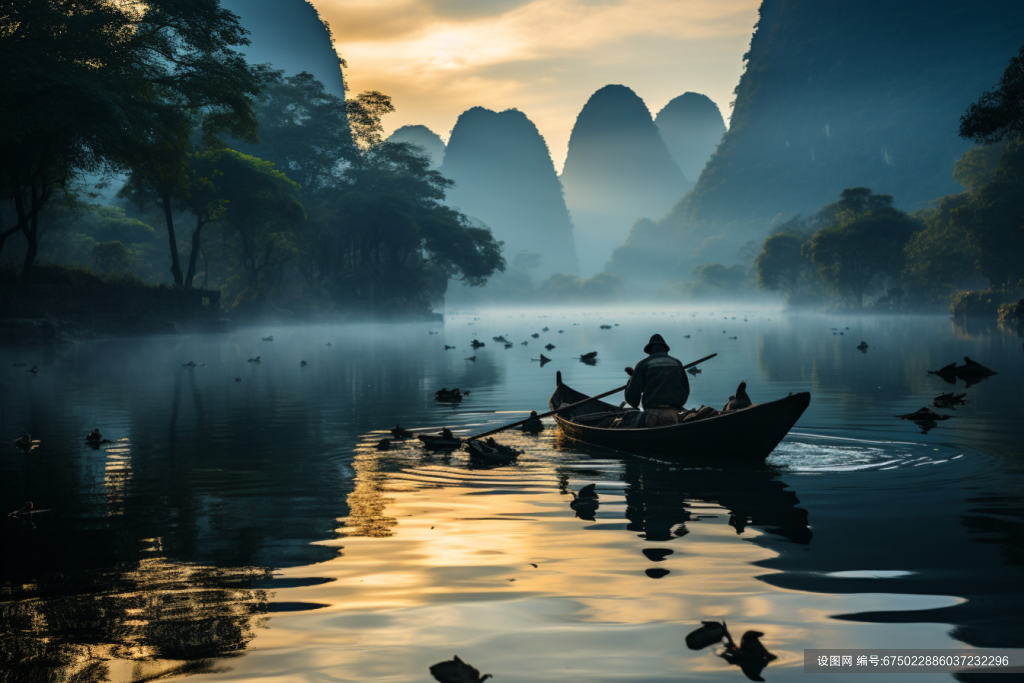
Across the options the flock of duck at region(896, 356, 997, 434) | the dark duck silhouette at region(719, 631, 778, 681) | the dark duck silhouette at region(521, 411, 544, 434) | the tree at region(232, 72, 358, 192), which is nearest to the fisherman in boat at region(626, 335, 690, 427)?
the dark duck silhouette at region(521, 411, 544, 434)

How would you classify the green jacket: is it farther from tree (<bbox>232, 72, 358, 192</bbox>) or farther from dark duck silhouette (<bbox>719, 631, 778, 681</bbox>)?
tree (<bbox>232, 72, 358, 192</bbox>)

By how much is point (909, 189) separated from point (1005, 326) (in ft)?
407

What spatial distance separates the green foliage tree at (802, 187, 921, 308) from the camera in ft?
247

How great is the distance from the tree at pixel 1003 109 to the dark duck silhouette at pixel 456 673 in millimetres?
36598

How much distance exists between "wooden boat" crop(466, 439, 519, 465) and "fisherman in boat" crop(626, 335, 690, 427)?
6.34 feet

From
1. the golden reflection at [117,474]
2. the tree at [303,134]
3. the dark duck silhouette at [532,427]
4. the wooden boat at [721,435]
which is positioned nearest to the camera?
the golden reflection at [117,474]

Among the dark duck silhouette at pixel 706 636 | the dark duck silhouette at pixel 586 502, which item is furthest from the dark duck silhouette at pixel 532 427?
the dark duck silhouette at pixel 706 636

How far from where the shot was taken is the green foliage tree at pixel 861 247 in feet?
247

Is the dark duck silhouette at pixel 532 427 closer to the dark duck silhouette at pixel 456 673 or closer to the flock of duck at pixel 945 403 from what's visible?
the flock of duck at pixel 945 403

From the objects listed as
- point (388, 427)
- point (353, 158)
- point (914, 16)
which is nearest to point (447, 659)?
point (388, 427)

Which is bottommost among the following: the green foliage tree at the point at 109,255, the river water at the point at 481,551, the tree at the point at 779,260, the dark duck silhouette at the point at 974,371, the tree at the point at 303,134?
the river water at the point at 481,551

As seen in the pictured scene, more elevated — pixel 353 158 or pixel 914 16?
pixel 914 16

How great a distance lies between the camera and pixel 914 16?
174500 millimetres

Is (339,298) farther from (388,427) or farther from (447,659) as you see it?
(447,659)
